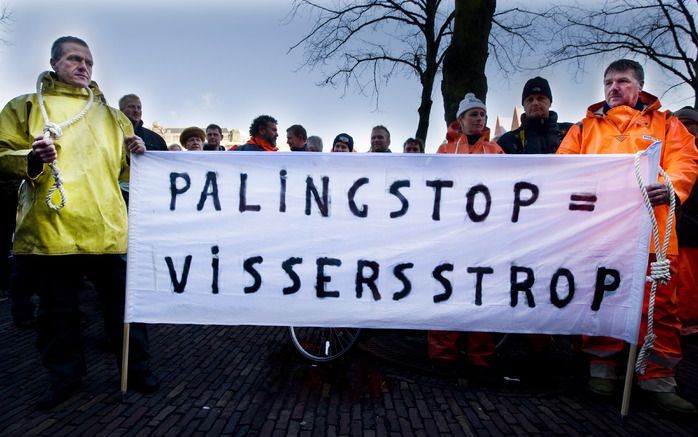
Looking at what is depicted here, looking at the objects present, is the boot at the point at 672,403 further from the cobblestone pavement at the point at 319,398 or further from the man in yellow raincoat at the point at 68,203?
the man in yellow raincoat at the point at 68,203

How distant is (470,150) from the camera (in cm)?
382

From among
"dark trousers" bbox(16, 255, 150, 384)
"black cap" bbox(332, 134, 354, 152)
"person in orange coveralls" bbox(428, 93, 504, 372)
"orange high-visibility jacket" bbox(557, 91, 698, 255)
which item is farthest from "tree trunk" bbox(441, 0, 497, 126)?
"dark trousers" bbox(16, 255, 150, 384)

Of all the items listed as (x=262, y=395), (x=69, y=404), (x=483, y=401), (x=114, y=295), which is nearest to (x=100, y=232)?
(x=114, y=295)

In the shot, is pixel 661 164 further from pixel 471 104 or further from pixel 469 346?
pixel 469 346

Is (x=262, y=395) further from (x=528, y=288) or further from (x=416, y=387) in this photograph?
(x=528, y=288)

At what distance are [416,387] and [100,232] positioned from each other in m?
2.35

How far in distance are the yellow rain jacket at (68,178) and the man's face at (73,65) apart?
5cm

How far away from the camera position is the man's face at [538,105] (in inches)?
164

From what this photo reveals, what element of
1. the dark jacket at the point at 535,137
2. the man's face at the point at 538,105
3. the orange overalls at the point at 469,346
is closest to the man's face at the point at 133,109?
the orange overalls at the point at 469,346

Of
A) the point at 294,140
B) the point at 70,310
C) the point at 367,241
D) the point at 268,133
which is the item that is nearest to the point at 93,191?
the point at 70,310

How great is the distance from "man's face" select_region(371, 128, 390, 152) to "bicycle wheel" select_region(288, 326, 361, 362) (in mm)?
2991

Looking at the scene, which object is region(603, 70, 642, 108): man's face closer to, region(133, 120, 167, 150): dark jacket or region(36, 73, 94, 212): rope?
region(36, 73, 94, 212): rope

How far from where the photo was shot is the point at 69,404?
109 inches

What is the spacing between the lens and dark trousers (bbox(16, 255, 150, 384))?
2812mm
